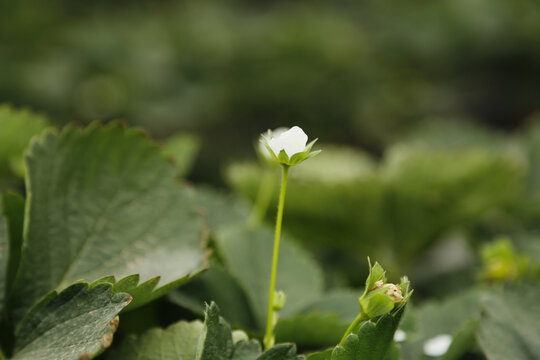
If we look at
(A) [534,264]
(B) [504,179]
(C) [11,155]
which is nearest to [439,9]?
(B) [504,179]

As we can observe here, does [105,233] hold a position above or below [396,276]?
above

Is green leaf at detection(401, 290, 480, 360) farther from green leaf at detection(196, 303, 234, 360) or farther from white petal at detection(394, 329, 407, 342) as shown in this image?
green leaf at detection(196, 303, 234, 360)

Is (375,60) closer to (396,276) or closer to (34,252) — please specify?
(396,276)

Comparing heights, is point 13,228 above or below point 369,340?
above

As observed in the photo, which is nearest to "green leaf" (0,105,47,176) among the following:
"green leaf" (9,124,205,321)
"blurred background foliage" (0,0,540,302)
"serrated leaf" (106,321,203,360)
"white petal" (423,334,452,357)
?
"green leaf" (9,124,205,321)

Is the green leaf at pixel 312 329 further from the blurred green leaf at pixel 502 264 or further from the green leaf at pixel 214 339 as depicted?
the blurred green leaf at pixel 502 264

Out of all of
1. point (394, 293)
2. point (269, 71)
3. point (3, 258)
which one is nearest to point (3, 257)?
point (3, 258)

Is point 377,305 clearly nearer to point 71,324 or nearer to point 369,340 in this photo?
point 369,340
